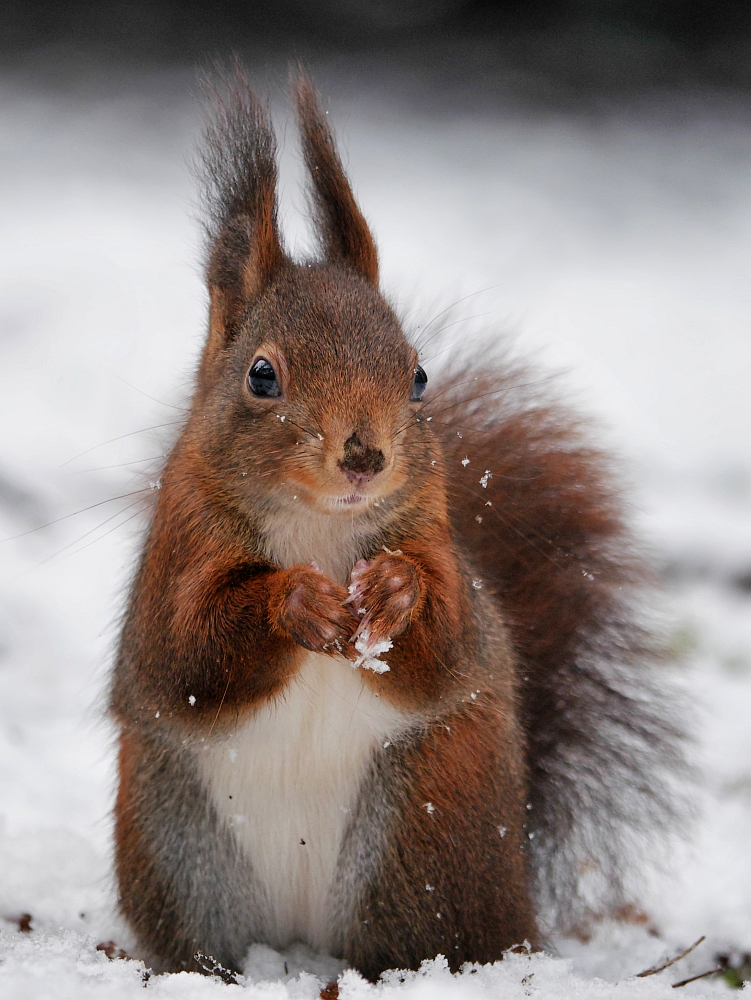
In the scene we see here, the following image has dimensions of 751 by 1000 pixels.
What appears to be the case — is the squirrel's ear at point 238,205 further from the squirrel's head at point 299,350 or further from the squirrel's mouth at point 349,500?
the squirrel's mouth at point 349,500

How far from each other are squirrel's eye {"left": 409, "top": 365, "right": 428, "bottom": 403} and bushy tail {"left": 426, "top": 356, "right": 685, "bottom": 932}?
27 centimetres

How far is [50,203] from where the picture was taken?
421cm

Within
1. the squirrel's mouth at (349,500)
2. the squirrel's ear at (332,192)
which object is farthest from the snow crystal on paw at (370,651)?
the squirrel's ear at (332,192)

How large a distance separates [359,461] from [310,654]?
0.93ft

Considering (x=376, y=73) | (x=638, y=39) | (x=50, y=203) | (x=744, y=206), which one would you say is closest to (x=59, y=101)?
(x=50, y=203)

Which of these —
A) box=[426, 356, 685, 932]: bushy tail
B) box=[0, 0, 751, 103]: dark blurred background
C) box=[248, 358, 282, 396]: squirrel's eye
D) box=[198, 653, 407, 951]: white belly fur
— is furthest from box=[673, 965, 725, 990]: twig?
box=[0, 0, 751, 103]: dark blurred background

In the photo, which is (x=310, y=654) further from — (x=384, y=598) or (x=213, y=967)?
(x=213, y=967)

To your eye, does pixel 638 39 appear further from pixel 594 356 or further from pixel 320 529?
pixel 320 529

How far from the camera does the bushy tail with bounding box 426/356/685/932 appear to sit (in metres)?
1.79

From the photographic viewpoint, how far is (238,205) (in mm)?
1562

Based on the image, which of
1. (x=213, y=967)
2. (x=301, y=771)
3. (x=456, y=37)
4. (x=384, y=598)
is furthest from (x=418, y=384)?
(x=456, y=37)

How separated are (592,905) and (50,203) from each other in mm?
3332

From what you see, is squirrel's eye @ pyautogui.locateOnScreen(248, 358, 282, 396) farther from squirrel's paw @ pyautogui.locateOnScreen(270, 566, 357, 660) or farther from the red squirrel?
squirrel's paw @ pyautogui.locateOnScreen(270, 566, 357, 660)

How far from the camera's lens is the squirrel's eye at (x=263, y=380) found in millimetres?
1374
